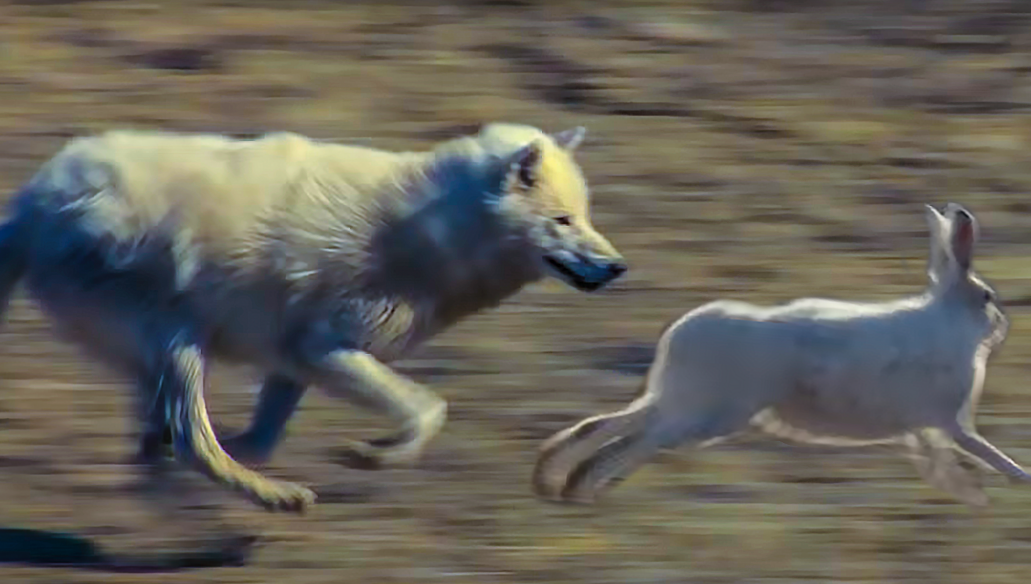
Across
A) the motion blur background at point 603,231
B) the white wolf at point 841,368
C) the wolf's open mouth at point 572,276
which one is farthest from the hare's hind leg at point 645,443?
the wolf's open mouth at point 572,276

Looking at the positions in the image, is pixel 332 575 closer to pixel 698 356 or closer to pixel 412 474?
pixel 412 474

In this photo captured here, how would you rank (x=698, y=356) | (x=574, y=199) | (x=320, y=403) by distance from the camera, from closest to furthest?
(x=698, y=356)
(x=574, y=199)
(x=320, y=403)

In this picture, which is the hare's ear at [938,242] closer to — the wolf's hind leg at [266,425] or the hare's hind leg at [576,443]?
the hare's hind leg at [576,443]

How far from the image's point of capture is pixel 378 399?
545 centimetres

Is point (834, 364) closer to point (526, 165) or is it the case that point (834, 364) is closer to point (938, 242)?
point (938, 242)

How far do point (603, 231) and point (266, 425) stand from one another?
2168 mm

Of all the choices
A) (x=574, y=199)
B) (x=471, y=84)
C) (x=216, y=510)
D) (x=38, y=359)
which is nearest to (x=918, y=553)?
(x=574, y=199)

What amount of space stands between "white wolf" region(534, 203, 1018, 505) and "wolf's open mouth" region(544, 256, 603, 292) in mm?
235

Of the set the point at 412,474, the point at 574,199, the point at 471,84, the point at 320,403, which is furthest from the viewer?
the point at 471,84

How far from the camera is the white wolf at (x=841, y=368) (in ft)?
17.0

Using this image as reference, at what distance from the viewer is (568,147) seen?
5.81m

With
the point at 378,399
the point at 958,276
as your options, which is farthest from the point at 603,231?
the point at 958,276

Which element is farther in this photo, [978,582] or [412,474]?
[412,474]

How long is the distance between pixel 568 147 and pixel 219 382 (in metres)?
1.42
